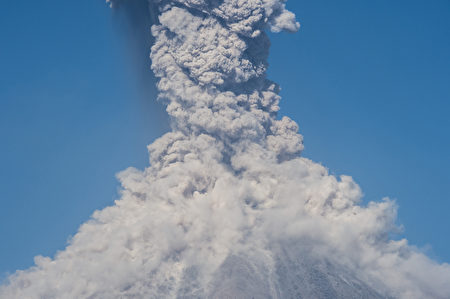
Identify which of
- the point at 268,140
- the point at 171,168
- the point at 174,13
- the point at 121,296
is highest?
the point at 174,13

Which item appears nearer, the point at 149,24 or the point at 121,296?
the point at 121,296

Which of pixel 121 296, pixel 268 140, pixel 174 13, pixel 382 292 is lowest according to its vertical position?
pixel 121 296

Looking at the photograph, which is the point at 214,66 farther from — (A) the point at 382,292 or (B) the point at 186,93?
(A) the point at 382,292

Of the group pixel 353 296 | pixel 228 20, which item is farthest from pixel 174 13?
pixel 353 296

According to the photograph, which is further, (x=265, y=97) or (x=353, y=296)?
(x=265, y=97)

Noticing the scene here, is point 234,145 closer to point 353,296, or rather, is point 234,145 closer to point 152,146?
point 152,146

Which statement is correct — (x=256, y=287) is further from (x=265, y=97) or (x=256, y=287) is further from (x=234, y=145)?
(x=265, y=97)

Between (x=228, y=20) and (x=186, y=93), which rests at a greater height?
(x=228, y=20)

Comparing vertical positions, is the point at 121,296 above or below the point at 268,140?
below

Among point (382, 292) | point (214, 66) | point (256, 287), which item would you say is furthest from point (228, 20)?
point (382, 292)
